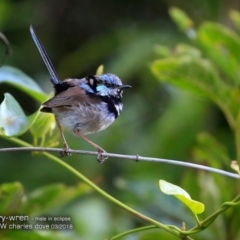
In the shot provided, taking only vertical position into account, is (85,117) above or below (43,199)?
above

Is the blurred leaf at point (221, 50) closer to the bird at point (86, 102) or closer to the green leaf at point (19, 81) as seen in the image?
the bird at point (86, 102)

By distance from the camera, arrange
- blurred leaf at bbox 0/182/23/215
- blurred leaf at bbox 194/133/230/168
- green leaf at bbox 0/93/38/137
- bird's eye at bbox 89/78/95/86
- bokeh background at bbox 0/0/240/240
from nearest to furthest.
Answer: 1. green leaf at bbox 0/93/38/137
2. blurred leaf at bbox 0/182/23/215
3. bird's eye at bbox 89/78/95/86
4. blurred leaf at bbox 194/133/230/168
5. bokeh background at bbox 0/0/240/240

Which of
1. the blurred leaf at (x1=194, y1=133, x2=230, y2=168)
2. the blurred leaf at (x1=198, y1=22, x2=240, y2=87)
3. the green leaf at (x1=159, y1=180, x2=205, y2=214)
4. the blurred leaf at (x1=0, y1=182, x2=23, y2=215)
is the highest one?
the blurred leaf at (x1=198, y1=22, x2=240, y2=87)

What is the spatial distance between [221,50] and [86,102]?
735mm

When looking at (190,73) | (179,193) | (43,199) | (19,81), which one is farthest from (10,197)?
(190,73)

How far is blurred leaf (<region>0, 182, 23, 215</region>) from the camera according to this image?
6.84 ft

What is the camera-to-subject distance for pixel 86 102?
240 centimetres

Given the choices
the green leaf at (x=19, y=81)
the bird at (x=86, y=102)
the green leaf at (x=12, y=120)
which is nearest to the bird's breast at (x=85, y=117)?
the bird at (x=86, y=102)

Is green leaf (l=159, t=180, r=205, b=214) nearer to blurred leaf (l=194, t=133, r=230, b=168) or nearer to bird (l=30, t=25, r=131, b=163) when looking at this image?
bird (l=30, t=25, r=131, b=163)

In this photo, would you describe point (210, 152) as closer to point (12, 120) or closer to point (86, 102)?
point (86, 102)

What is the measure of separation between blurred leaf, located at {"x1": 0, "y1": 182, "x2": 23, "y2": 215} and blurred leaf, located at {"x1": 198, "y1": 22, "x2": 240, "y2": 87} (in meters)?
1.09

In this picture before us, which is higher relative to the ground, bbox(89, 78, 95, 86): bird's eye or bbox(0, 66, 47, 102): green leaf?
bbox(89, 78, 95, 86): bird's eye

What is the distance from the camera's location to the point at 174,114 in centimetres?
367

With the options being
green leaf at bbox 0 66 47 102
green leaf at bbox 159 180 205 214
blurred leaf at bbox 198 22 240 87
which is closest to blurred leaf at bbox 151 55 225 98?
blurred leaf at bbox 198 22 240 87
